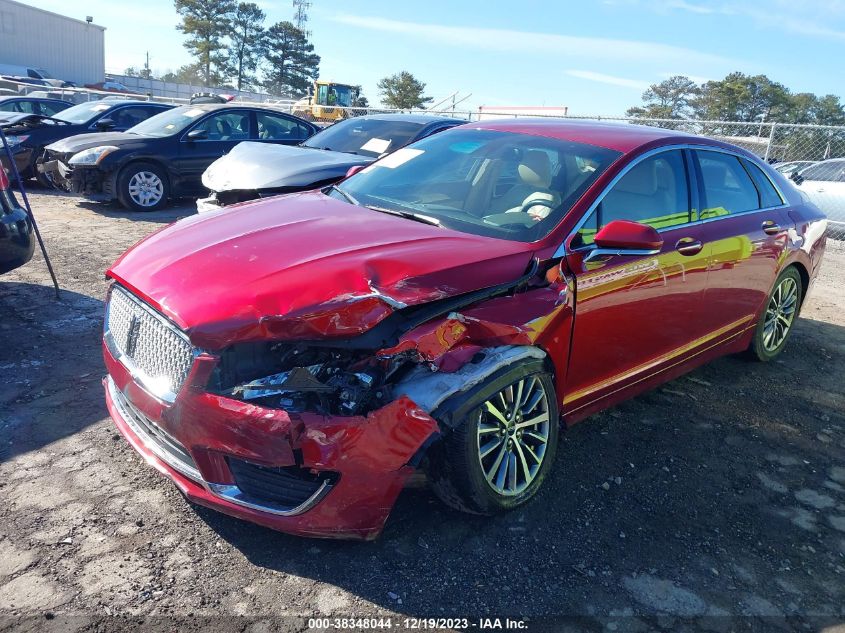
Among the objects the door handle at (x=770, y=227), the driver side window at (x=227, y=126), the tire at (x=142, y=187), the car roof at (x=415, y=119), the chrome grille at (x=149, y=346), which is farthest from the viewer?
the driver side window at (x=227, y=126)

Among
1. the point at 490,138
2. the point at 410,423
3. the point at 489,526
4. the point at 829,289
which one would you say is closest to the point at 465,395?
the point at 410,423

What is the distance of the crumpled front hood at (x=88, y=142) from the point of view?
951 centimetres

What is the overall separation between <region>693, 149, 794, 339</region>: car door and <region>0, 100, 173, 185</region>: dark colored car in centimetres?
1019

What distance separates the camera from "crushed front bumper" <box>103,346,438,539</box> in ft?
7.67

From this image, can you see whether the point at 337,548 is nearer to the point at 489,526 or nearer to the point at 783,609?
the point at 489,526

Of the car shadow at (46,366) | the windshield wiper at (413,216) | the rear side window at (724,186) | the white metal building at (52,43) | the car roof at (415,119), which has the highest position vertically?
the white metal building at (52,43)

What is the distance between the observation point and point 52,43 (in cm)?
4866

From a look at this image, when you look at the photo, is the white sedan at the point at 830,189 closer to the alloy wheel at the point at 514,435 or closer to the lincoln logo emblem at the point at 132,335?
the alloy wheel at the point at 514,435

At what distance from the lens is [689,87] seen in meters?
50.7

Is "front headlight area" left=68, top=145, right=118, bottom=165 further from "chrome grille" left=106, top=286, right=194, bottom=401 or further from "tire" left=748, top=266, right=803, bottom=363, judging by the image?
"tire" left=748, top=266, right=803, bottom=363

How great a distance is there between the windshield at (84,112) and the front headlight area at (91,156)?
269 centimetres

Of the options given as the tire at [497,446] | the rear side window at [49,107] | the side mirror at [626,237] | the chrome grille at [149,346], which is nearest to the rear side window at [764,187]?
the side mirror at [626,237]

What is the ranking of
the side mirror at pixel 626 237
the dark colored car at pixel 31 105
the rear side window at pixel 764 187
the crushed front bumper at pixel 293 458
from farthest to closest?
the dark colored car at pixel 31 105 → the rear side window at pixel 764 187 → the side mirror at pixel 626 237 → the crushed front bumper at pixel 293 458

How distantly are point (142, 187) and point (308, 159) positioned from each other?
4.00 meters
